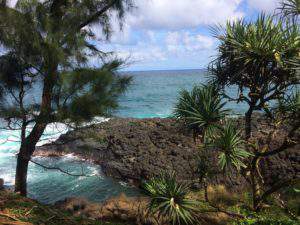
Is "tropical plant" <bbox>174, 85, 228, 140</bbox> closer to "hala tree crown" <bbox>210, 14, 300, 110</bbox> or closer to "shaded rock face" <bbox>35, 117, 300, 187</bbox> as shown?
"hala tree crown" <bbox>210, 14, 300, 110</bbox>

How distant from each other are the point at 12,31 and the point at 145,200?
6.26 m

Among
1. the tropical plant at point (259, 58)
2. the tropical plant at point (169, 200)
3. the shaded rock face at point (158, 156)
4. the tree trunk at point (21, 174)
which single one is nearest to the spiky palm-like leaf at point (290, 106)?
the tropical plant at point (259, 58)

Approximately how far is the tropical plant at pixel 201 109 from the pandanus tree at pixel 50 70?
207 centimetres

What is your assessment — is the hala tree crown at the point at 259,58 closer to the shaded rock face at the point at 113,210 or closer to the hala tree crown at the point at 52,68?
the hala tree crown at the point at 52,68

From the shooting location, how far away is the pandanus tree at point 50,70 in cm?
958

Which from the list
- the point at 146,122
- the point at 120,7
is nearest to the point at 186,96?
the point at 120,7

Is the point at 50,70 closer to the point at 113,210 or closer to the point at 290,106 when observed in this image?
the point at 113,210

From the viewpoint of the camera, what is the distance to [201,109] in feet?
28.5

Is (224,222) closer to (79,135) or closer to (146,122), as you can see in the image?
(79,135)

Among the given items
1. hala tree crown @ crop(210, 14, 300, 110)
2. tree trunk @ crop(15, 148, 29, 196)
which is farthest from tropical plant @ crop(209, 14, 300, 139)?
tree trunk @ crop(15, 148, 29, 196)

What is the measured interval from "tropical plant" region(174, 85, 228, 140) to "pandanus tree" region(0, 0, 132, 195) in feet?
6.80

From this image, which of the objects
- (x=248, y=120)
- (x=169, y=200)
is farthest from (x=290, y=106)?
(x=169, y=200)

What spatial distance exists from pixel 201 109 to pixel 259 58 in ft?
5.42

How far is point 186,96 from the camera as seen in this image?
893 cm
